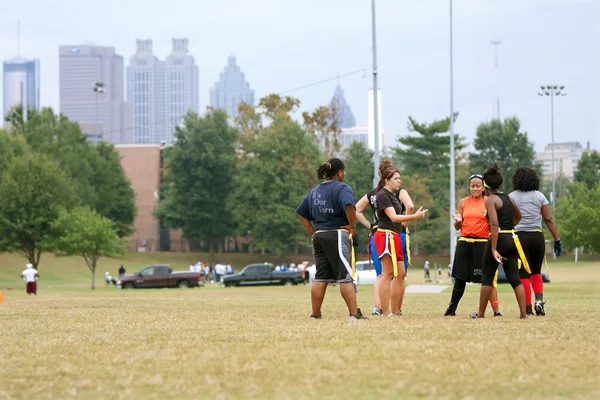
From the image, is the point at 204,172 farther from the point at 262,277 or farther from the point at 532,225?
the point at 532,225

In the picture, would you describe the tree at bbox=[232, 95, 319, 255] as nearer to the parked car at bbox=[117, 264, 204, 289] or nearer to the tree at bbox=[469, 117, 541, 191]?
the tree at bbox=[469, 117, 541, 191]

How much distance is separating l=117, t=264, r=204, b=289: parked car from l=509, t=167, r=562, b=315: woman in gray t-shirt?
40.5 metres

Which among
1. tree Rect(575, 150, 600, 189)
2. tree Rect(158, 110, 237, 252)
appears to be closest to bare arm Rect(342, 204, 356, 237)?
tree Rect(158, 110, 237, 252)

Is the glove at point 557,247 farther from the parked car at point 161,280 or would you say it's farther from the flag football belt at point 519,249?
the parked car at point 161,280

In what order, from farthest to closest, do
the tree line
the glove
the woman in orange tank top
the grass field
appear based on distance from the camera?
the tree line → the glove → the woman in orange tank top → the grass field

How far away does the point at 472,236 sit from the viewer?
13.5 metres

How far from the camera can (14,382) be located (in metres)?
7.36

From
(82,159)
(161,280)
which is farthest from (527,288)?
(82,159)

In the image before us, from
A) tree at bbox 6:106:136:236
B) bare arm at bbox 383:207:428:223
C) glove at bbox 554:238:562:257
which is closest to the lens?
bare arm at bbox 383:207:428:223

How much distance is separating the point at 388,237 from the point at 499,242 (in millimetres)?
1366

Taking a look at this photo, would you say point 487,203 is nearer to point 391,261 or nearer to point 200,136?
point 391,261

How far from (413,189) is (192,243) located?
3178 centimetres

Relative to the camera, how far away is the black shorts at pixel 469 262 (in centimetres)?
1347

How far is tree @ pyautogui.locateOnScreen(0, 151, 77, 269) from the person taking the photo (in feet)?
207
